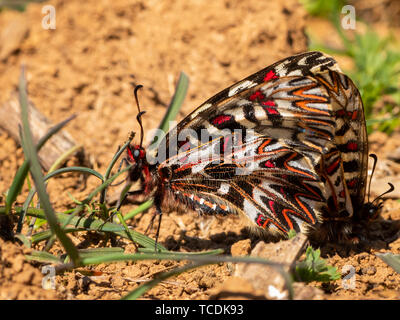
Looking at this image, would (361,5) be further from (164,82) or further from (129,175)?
(129,175)

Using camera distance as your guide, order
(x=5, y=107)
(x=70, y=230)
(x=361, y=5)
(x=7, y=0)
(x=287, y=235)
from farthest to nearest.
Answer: (x=361, y=5)
(x=7, y=0)
(x=5, y=107)
(x=287, y=235)
(x=70, y=230)

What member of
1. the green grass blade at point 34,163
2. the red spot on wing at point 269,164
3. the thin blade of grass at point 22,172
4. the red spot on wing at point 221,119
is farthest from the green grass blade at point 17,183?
the red spot on wing at point 269,164

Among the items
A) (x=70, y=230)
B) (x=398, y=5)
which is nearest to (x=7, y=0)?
(x=70, y=230)

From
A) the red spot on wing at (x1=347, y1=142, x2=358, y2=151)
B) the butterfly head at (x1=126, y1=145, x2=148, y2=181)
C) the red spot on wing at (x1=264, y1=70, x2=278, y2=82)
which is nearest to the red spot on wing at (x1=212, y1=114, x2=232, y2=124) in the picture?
the red spot on wing at (x1=264, y1=70, x2=278, y2=82)

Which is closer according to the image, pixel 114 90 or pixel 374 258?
pixel 374 258

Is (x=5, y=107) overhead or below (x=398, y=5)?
below
